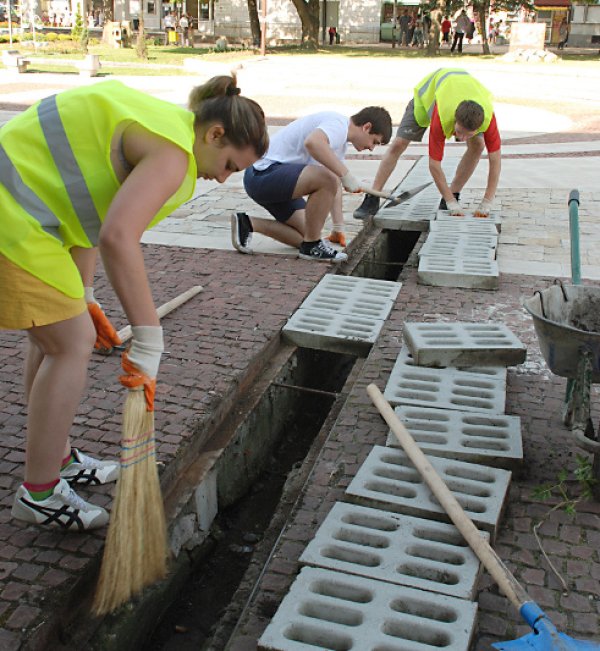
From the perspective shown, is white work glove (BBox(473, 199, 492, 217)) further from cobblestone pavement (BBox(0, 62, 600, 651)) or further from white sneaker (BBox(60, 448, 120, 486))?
white sneaker (BBox(60, 448, 120, 486))

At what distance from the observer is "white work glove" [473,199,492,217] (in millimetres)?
7117

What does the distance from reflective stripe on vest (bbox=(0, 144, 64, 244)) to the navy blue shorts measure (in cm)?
361

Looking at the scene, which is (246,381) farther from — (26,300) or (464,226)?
(464,226)

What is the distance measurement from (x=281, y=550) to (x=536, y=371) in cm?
201

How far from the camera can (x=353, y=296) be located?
5250mm

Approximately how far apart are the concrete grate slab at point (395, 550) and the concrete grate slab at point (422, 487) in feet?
0.17

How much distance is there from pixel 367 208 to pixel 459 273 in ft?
6.75

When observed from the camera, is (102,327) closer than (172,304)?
Yes

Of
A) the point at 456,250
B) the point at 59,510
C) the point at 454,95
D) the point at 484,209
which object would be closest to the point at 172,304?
the point at 59,510

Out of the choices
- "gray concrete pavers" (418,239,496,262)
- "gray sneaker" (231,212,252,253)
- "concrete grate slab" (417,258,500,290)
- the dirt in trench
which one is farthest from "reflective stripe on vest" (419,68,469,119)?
the dirt in trench

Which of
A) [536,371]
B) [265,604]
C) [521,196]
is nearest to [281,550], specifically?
[265,604]

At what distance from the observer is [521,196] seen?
838 centimetres

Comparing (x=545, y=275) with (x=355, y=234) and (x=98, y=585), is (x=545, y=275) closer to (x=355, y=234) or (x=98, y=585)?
(x=355, y=234)

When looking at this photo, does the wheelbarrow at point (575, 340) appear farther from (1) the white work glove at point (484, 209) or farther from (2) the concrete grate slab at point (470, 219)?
(1) the white work glove at point (484, 209)
